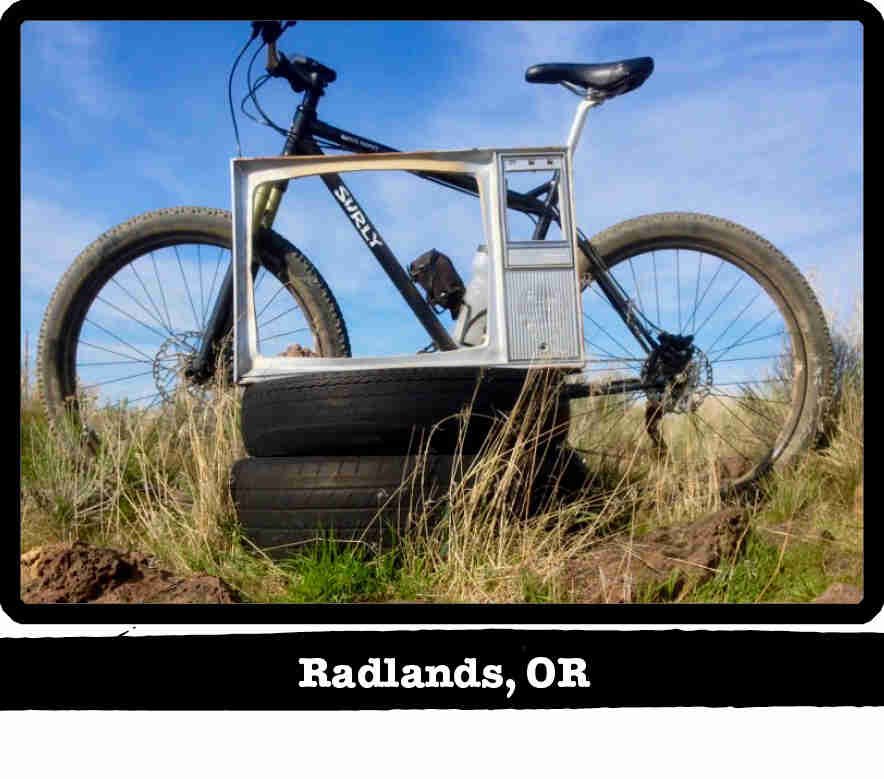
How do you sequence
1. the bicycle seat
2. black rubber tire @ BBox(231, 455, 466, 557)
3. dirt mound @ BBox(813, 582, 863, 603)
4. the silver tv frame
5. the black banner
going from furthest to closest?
1. the bicycle seat
2. the silver tv frame
3. black rubber tire @ BBox(231, 455, 466, 557)
4. dirt mound @ BBox(813, 582, 863, 603)
5. the black banner

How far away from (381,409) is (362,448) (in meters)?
0.13

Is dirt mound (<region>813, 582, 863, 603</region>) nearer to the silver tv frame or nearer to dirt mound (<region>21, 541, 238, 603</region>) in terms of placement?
the silver tv frame

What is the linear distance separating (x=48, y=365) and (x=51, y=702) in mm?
2004

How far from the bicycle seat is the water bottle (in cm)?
69

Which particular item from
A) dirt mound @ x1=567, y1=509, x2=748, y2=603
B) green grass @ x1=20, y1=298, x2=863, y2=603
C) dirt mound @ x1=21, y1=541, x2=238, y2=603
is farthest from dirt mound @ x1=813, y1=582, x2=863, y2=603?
dirt mound @ x1=21, y1=541, x2=238, y2=603

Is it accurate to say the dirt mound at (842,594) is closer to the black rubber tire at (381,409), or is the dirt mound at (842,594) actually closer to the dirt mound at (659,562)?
the dirt mound at (659,562)

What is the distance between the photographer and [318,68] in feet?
11.2

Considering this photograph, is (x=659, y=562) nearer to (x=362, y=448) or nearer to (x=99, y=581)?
(x=362, y=448)

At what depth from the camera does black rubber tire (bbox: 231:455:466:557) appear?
7.97 ft

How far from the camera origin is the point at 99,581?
243 cm

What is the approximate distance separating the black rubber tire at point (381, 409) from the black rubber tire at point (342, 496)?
0.18 feet

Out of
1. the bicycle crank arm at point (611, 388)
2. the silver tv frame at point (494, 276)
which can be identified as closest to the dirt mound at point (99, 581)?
the silver tv frame at point (494, 276)

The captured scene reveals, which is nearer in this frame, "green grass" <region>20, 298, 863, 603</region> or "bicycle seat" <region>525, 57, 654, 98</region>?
"green grass" <region>20, 298, 863, 603</region>

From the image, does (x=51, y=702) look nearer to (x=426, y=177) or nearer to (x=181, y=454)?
(x=181, y=454)
